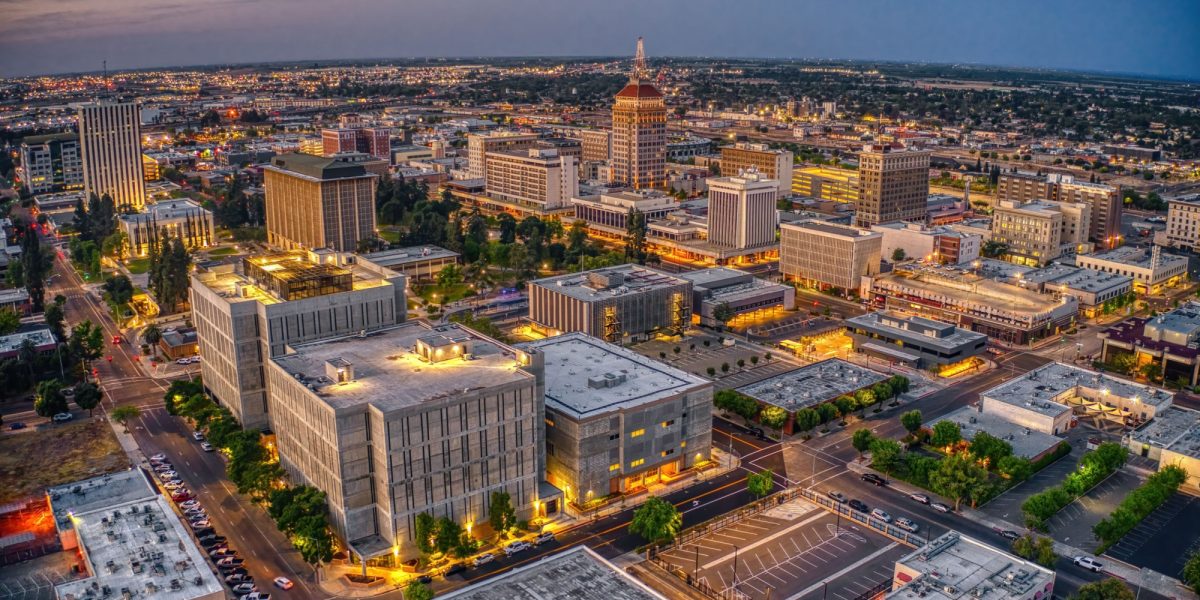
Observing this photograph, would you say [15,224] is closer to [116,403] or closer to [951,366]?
[116,403]

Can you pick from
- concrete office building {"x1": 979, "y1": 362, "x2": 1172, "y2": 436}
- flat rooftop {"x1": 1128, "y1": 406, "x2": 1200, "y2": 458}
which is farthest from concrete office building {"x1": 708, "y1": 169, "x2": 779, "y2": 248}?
flat rooftop {"x1": 1128, "y1": 406, "x2": 1200, "y2": 458}

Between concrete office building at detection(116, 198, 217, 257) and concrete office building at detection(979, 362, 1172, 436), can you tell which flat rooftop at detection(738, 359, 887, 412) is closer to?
concrete office building at detection(979, 362, 1172, 436)

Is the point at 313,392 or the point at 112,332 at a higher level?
the point at 313,392

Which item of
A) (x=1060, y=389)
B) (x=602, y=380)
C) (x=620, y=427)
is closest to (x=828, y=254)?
(x=1060, y=389)

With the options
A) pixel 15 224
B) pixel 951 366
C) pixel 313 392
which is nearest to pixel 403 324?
pixel 313 392

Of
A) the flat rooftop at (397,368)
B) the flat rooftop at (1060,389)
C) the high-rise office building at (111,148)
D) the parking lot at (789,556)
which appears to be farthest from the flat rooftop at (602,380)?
the high-rise office building at (111,148)

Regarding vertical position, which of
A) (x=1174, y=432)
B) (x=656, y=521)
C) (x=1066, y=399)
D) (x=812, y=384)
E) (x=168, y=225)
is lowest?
(x=1174, y=432)

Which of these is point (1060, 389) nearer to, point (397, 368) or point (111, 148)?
point (397, 368)
